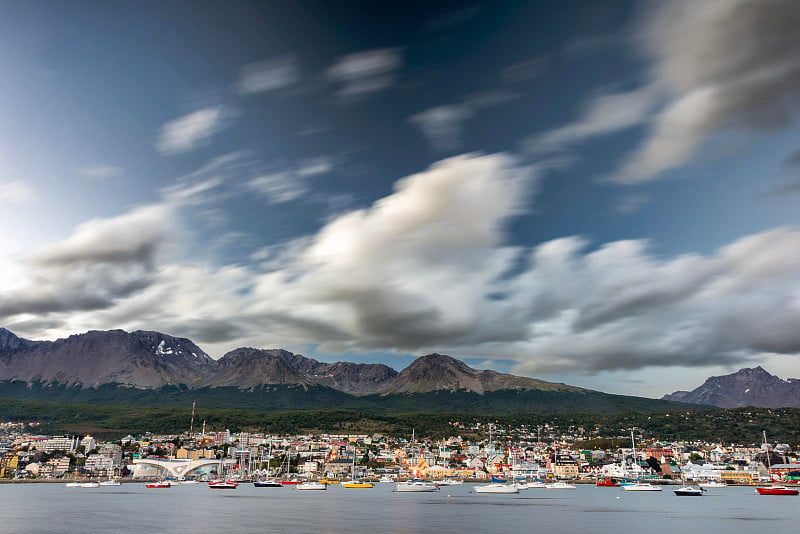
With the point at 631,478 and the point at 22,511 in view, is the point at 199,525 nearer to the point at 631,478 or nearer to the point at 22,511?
the point at 22,511

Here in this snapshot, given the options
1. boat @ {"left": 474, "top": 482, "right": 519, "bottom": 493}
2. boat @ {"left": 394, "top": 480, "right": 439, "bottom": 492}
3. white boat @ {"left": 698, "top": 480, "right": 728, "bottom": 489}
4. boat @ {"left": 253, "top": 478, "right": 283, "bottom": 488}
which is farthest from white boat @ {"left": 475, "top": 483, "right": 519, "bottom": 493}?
white boat @ {"left": 698, "top": 480, "right": 728, "bottom": 489}

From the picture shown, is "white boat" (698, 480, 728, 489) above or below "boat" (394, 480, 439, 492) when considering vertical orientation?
below

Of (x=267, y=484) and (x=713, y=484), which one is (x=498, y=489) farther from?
(x=713, y=484)

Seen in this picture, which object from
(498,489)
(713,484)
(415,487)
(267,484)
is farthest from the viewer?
(713,484)

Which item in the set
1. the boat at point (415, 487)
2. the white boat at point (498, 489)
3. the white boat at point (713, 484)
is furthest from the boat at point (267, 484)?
the white boat at point (713, 484)

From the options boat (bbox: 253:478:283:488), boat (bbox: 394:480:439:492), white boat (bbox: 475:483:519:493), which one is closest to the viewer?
white boat (bbox: 475:483:519:493)

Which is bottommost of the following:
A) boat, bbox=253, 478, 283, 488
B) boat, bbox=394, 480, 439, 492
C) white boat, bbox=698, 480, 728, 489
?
white boat, bbox=698, 480, 728, 489

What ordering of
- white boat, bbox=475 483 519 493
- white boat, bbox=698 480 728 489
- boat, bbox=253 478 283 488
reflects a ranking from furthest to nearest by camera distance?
white boat, bbox=698 480 728 489, boat, bbox=253 478 283 488, white boat, bbox=475 483 519 493

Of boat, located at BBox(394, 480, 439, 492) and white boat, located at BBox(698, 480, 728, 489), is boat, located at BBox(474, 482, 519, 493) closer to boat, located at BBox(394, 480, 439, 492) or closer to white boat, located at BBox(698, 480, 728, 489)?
boat, located at BBox(394, 480, 439, 492)

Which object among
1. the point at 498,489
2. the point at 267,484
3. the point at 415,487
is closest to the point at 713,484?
the point at 498,489

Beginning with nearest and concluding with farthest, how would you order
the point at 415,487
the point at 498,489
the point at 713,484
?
the point at 498,489, the point at 415,487, the point at 713,484

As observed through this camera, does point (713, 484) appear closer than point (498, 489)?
No

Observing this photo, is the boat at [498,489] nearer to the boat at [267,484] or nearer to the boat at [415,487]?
the boat at [415,487]
